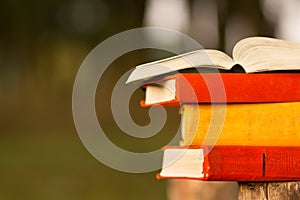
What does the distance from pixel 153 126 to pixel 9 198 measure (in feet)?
8.37

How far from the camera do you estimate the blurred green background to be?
371 cm

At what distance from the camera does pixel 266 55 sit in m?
0.53

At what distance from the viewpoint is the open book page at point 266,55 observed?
0.52m

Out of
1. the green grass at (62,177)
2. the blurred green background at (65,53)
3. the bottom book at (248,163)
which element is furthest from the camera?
the blurred green background at (65,53)

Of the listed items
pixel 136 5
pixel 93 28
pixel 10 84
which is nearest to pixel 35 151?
pixel 10 84

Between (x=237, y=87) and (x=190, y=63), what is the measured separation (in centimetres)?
4

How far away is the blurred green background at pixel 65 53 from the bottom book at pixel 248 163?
9.80 feet

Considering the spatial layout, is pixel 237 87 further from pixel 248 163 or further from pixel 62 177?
pixel 62 177

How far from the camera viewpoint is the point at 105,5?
14.9 feet

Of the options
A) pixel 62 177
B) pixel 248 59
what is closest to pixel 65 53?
pixel 62 177

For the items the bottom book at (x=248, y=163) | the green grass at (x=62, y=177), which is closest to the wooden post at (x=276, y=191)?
the bottom book at (x=248, y=163)

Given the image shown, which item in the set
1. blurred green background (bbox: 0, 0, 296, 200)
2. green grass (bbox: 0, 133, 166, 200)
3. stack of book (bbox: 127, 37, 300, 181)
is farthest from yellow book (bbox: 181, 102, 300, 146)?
blurred green background (bbox: 0, 0, 296, 200)

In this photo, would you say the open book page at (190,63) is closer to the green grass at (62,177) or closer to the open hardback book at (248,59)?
the open hardback book at (248,59)

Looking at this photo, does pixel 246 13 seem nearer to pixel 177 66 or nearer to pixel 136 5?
pixel 136 5
